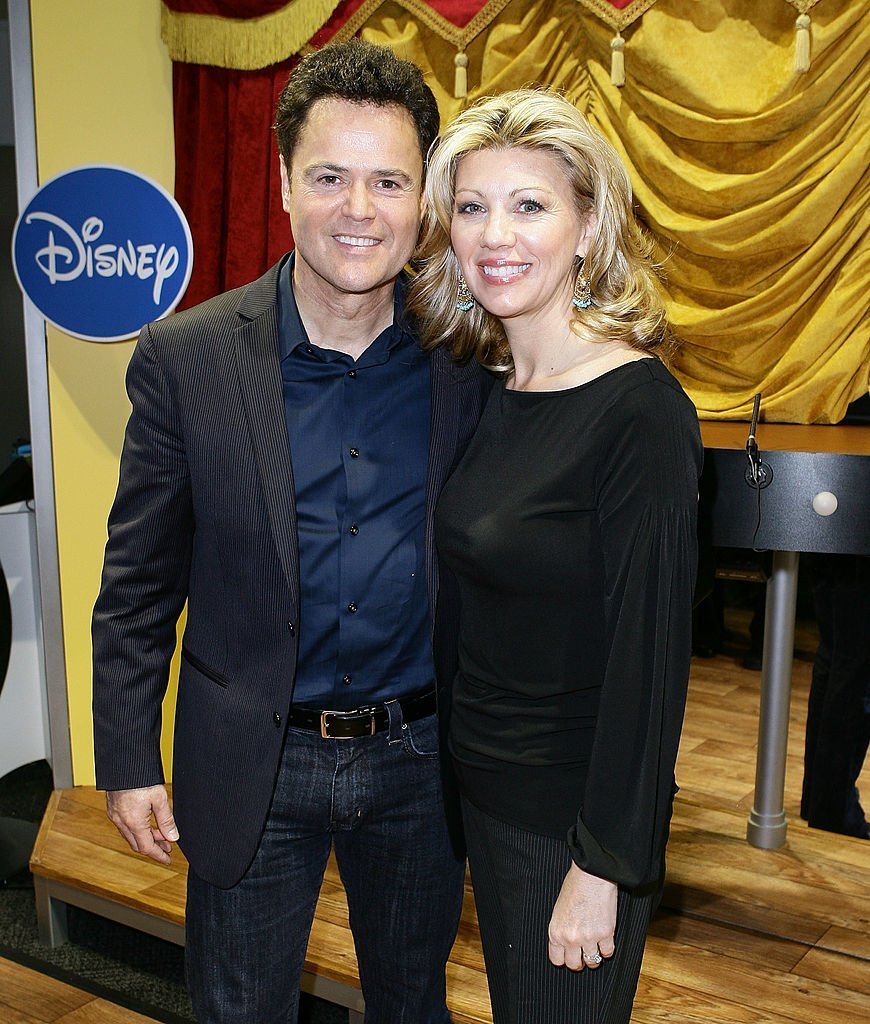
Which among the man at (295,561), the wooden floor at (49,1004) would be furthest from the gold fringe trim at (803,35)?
the wooden floor at (49,1004)

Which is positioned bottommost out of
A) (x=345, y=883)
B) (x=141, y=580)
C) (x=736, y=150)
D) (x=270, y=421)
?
(x=345, y=883)

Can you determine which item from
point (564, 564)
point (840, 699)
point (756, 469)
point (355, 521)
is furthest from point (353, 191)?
point (840, 699)

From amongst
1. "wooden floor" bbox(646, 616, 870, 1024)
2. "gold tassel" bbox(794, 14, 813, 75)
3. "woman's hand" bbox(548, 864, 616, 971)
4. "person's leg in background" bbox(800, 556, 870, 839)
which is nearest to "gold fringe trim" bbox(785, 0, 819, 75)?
"gold tassel" bbox(794, 14, 813, 75)

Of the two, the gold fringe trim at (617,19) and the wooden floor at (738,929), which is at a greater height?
the gold fringe trim at (617,19)

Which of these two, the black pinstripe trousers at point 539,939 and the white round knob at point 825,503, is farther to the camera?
the white round knob at point 825,503

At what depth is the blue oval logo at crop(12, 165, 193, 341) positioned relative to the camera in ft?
9.09

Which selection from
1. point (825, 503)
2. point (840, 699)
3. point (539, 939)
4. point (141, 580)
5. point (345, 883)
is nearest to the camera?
point (539, 939)

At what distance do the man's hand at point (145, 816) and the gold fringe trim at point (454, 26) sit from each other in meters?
2.00

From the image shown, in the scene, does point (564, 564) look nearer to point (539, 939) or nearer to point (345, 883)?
point (539, 939)

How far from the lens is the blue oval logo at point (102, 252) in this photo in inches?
109

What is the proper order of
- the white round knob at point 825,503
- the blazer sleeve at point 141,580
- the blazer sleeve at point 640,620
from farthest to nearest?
the white round knob at point 825,503 → the blazer sleeve at point 141,580 → the blazer sleeve at point 640,620

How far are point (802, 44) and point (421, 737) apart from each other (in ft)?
5.91

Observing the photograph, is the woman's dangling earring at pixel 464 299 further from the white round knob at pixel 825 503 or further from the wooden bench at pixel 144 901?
the wooden bench at pixel 144 901

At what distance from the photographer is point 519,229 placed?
133 centimetres
